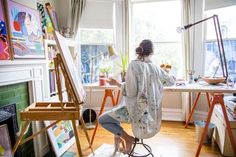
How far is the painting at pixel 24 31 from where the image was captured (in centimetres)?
181

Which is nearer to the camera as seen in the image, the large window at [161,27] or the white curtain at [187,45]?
the white curtain at [187,45]

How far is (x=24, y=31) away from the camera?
1.96 meters

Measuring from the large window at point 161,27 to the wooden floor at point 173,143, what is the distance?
976 mm

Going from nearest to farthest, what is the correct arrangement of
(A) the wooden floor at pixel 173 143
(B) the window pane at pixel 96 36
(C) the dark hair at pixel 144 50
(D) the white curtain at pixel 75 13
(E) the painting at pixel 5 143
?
1. (E) the painting at pixel 5 143
2. (C) the dark hair at pixel 144 50
3. (A) the wooden floor at pixel 173 143
4. (D) the white curtain at pixel 75 13
5. (B) the window pane at pixel 96 36

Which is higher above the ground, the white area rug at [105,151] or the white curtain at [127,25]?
the white curtain at [127,25]

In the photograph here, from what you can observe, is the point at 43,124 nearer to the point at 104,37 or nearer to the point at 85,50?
the point at 85,50

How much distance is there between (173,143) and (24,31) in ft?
7.50

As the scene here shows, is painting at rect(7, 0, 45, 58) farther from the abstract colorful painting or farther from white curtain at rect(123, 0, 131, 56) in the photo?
white curtain at rect(123, 0, 131, 56)

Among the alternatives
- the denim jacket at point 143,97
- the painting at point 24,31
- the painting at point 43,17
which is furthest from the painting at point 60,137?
the painting at point 43,17

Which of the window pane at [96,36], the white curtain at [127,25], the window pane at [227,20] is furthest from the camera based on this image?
the window pane at [96,36]

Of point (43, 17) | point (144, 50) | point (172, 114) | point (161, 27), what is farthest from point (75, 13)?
point (172, 114)

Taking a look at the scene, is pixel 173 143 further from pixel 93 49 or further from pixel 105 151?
pixel 93 49

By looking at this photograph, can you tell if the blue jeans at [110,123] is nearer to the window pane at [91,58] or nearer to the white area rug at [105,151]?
the white area rug at [105,151]

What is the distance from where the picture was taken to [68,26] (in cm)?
313
